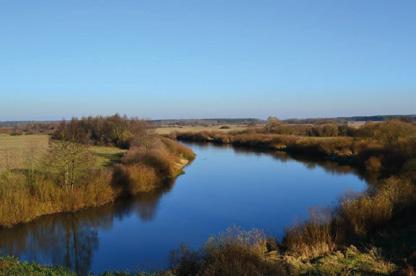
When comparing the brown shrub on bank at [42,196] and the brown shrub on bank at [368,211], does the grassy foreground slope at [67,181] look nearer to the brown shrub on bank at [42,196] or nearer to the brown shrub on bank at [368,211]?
the brown shrub on bank at [42,196]

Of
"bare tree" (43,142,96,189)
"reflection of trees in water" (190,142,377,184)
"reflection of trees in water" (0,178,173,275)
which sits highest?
"bare tree" (43,142,96,189)

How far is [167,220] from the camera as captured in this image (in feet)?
63.7

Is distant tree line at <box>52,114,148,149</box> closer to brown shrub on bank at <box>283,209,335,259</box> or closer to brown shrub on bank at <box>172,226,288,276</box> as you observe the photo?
brown shrub on bank at <box>283,209,335,259</box>

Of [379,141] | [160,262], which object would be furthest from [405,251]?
[379,141]

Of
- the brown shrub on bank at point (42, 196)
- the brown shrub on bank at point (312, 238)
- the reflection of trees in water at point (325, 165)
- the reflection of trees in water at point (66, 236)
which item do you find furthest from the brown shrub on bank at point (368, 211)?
the reflection of trees in water at point (325, 165)

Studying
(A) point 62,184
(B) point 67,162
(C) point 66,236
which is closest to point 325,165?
(B) point 67,162

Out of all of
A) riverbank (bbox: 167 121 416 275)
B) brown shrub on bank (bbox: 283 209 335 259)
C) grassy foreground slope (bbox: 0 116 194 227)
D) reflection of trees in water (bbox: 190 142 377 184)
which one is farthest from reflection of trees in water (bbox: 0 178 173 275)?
reflection of trees in water (bbox: 190 142 377 184)

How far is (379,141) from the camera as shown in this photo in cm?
3925

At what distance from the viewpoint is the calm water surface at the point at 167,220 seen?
48.0 ft

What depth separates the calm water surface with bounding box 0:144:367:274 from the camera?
14633 millimetres

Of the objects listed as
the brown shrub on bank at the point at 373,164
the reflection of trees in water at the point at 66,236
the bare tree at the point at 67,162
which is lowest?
the reflection of trees in water at the point at 66,236

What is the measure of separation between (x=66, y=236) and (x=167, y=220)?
469 cm

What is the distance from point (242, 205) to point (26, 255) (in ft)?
36.6

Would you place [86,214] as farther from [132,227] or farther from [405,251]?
[405,251]
